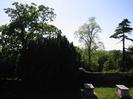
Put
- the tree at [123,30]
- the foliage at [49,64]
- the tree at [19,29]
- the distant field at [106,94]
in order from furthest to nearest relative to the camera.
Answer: the tree at [123,30] < the tree at [19,29] < the foliage at [49,64] < the distant field at [106,94]

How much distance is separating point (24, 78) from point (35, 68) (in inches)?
62.3

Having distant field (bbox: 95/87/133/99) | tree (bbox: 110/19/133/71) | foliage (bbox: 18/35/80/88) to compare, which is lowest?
distant field (bbox: 95/87/133/99)

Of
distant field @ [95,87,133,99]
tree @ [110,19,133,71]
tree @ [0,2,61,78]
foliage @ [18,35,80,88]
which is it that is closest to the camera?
distant field @ [95,87,133,99]

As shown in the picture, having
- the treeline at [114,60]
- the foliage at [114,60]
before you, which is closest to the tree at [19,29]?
the treeline at [114,60]

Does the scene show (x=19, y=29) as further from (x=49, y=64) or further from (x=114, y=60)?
(x=114, y=60)

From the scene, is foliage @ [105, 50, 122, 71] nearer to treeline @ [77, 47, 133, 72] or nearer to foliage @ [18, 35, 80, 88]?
treeline @ [77, 47, 133, 72]

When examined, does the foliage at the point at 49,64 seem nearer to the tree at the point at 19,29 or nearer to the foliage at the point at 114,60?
the tree at the point at 19,29

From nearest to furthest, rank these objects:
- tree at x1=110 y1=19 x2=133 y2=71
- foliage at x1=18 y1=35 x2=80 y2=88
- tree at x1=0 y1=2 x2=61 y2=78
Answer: foliage at x1=18 y1=35 x2=80 y2=88, tree at x1=0 y1=2 x2=61 y2=78, tree at x1=110 y1=19 x2=133 y2=71

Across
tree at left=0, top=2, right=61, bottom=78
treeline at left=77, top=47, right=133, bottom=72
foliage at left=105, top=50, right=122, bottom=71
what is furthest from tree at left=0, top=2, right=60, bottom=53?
foliage at left=105, top=50, right=122, bottom=71

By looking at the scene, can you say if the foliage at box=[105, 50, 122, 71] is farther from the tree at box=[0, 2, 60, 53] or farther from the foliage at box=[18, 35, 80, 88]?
the foliage at box=[18, 35, 80, 88]

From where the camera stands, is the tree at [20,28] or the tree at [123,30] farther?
the tree at [123,30]

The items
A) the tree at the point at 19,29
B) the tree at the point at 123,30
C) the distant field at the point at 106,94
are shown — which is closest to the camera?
the distant field at the point at 106,94

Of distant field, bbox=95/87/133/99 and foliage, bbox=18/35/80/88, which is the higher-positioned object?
foliage, bbox=18/35/80/88

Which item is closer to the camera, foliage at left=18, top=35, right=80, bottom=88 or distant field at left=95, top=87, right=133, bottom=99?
distant field at left=95, top=87, right=133, bottom=99
